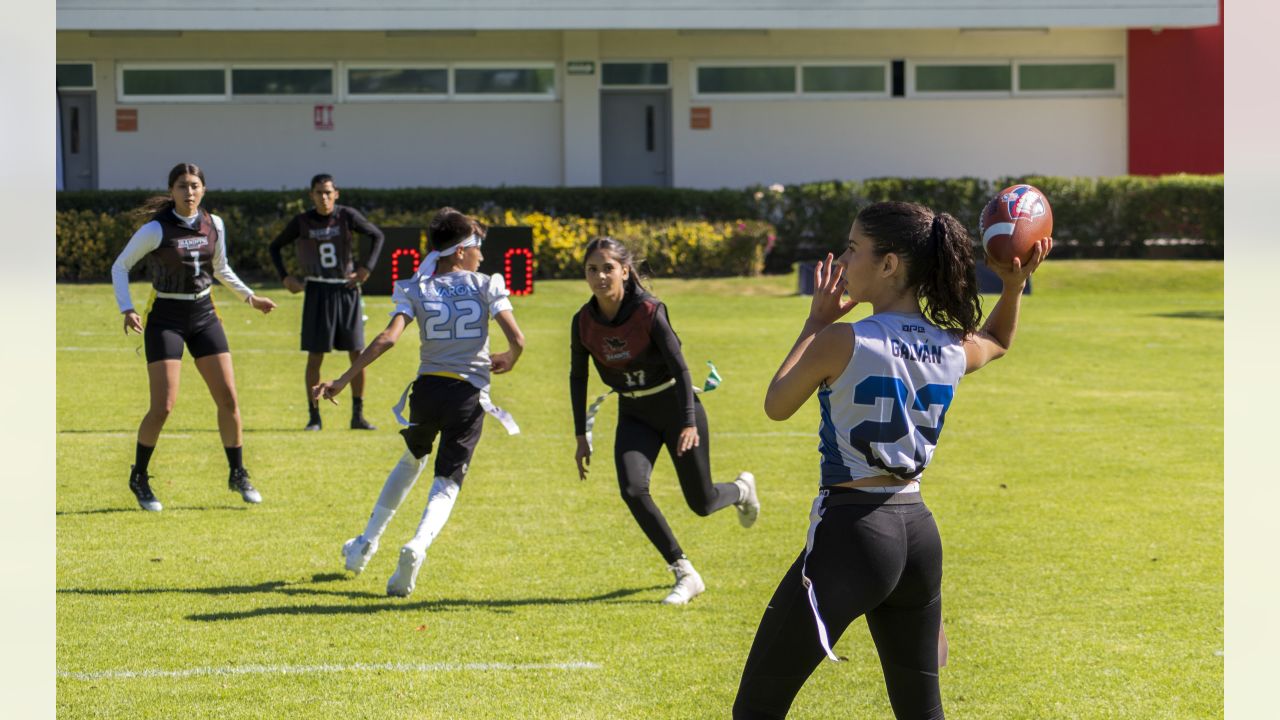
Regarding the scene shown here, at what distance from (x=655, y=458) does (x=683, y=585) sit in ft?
2.13

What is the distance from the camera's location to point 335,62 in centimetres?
3012

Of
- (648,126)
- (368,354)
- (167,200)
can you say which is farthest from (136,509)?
(648,126)

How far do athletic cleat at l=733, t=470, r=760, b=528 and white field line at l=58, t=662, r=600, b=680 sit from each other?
209 centimetres

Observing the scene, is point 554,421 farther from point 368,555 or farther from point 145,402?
point 368,555

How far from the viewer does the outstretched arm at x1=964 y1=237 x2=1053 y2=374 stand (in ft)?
14.6

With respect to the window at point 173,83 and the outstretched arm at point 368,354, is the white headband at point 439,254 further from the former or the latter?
the window at point 173,83

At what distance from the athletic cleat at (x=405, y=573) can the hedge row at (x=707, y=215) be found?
18544 millimetres

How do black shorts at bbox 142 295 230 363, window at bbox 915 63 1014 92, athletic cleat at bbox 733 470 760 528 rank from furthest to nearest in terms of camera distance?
window at bbox 915 63 1014 92 → black shorts at bbox 142 295 230 363 → athletic cleat at bbox 733 470 760 528

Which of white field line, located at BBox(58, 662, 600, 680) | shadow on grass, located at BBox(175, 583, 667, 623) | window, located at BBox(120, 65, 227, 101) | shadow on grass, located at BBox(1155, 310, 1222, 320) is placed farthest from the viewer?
window, located at BBox(120, 65, 227, 101)

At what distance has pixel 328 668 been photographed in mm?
6266

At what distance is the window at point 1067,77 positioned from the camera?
1233 inches

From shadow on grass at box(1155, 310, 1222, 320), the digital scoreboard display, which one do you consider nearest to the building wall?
shadow on grass at box(1155, 310, 1222, 320)

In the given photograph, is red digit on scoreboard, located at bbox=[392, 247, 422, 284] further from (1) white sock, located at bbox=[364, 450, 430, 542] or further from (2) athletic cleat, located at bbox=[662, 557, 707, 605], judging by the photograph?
(2) athletic cleat, located at bbox=[662, 557, 707, 605]

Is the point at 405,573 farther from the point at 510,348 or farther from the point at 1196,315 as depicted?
the point at 1196,315
